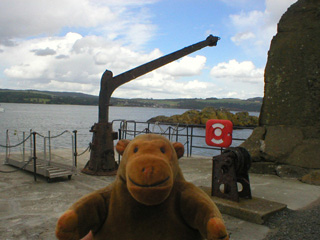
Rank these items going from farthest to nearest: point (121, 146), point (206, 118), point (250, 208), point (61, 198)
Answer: point (206, 118) < point (61, 198) < point (250, 208) < point (121, 146)

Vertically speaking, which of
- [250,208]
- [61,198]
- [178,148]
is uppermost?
[178,148]

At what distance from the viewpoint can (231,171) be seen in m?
4.82

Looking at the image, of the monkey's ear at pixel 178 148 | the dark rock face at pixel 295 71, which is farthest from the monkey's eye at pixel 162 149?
the dark rock face at pixel 295 71

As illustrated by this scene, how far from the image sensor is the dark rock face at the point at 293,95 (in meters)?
7.41

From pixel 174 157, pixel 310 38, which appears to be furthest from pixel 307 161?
pixel 174 157

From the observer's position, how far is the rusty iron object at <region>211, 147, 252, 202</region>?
15.8ft

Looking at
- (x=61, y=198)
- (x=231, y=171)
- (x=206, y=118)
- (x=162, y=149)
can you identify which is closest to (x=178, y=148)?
(x=162, y=149)

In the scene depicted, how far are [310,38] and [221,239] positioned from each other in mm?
7135

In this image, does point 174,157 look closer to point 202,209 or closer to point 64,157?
point 202,209

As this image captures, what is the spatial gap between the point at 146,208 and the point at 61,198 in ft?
12.3

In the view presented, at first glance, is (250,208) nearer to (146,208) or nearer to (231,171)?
Answer: (231,171)

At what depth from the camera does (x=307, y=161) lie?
7.14 meters

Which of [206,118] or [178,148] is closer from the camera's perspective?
[178,148]

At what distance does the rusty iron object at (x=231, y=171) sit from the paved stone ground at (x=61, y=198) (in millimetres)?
456
